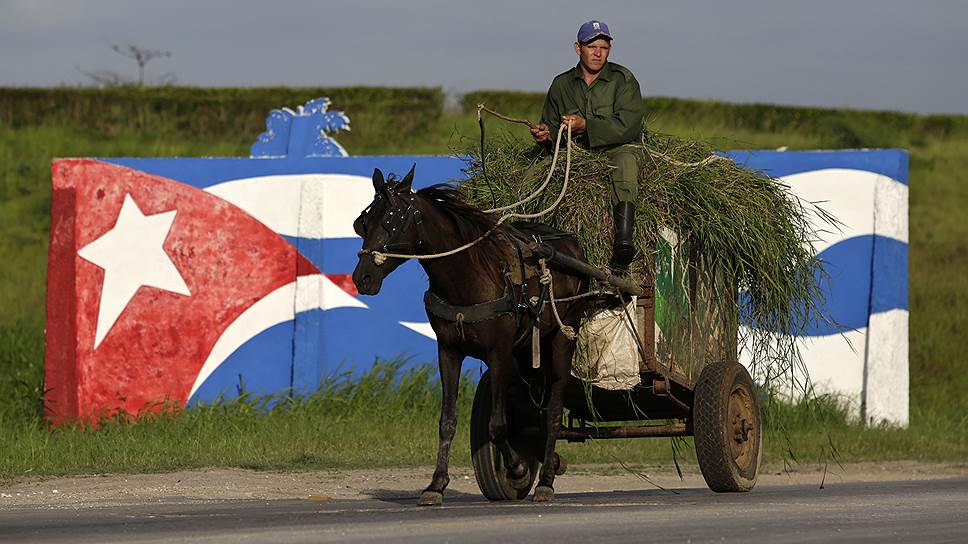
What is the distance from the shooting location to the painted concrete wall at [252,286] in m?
17.2

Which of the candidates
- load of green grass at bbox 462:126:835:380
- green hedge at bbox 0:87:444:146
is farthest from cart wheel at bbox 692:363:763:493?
green hedge at bbox 0:87:444:146

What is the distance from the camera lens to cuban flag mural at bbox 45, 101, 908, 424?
56.5 ft

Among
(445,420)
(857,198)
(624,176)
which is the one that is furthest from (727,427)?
(857,198)

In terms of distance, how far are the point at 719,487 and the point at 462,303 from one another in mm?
2506

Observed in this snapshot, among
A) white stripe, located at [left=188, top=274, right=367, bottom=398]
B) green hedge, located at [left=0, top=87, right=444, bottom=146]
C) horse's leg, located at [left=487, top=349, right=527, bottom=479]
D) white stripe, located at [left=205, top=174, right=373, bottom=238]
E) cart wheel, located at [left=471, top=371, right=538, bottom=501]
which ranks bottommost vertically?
cart wheel, located at [left=471, top=371, right=538, bottom=501]

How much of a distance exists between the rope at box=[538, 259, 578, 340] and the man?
1.83ft

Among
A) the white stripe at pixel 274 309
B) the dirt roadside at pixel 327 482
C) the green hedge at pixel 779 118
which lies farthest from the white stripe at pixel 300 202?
the green hedge at pixel 779 118

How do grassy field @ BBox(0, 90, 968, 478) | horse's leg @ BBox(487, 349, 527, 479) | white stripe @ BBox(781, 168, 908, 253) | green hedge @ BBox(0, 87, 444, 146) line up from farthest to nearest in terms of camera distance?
1. green hedge @ BBox(0, 87, 444, 146)
2. white stripe @ BBox(781, 168, 908, 253)
3. grassy field @ BBox(0, 90, 968, 478)
4. horse's leg @ BBox(487, 349, 527, 479)

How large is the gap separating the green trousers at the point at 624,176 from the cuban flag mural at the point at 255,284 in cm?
706

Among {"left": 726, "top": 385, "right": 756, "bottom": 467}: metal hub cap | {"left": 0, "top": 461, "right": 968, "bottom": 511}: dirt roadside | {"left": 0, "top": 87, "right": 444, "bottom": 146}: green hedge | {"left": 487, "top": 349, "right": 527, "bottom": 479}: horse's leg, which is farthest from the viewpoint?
{"left": 0, "top": 87, "right": 444, "bottom": 146}: green hedge

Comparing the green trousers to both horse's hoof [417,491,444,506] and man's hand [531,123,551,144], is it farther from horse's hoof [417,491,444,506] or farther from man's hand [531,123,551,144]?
horse's hoof [417,491,444,506]

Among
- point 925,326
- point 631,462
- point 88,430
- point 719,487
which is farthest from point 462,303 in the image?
point 925,326

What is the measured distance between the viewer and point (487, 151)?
1132cm

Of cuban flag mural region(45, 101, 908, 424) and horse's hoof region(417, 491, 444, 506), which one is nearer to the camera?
horse's hoof region(417, 491, 444, 506)
